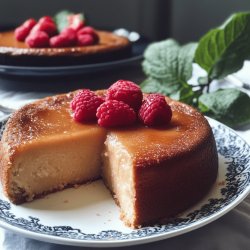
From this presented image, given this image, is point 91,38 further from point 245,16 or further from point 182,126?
point 182,126

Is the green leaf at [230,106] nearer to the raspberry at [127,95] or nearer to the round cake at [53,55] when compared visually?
the raspberry at [127,95]

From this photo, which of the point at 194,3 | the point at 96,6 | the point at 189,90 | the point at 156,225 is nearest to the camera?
the point at 156,225

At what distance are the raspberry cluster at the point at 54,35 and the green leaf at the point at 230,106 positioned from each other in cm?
77

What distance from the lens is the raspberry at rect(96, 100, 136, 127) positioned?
4.00ft

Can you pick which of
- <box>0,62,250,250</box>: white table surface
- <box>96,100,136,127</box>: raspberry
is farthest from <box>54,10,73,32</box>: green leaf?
<box>0,62,250,250</box>: white table surface

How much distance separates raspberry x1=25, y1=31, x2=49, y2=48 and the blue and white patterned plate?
0.91 metres

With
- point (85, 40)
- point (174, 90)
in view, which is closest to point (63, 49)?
point (85, 40)

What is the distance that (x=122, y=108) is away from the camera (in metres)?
1.22

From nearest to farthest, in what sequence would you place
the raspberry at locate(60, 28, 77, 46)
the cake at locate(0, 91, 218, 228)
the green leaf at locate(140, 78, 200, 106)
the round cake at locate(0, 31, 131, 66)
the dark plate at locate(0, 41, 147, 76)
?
1. the cake at locate(0, 91, 218, 228)
2. the green leaf at locate(140, 78, 200, 106)
3. the dark plate at locate(0, 41, 147, 76)
4. the round cake at locate(0, 31, 131, 66)
5. the raspberry at locate(60, 28, 77, 46)

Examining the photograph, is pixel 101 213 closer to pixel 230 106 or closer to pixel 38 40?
pixel 230 106

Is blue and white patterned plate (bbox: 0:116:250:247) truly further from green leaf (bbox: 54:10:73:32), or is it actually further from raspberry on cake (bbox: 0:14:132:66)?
→ green leaf (bbox: 54:10:73:32)

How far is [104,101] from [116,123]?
97 millimetres

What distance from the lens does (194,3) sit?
3.77 meters

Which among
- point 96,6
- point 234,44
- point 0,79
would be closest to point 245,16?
point 234,44
